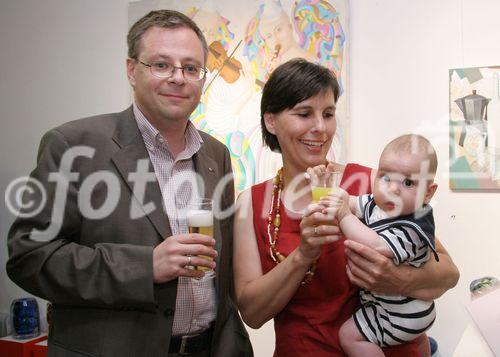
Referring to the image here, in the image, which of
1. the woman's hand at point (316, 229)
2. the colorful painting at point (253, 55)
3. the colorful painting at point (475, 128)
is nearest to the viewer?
the woman's hand at point (316, 229)

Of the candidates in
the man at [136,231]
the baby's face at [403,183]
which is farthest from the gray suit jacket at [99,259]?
the baby's face at [403,183]

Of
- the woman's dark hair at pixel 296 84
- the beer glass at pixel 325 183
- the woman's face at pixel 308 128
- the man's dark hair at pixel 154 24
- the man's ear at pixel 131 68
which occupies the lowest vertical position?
the beer glass at pixel 325 183

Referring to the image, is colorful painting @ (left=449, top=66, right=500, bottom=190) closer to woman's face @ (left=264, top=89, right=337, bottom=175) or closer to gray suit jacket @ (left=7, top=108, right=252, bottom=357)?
woman's face @ (left=264, top=89, right=337, bottom=175)

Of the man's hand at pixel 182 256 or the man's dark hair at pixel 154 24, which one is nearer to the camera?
the man's hand at pixel 182 256

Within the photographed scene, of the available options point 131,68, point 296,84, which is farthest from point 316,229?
point 131,68

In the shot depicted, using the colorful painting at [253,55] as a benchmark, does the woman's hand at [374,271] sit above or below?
below

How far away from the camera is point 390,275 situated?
1380mm

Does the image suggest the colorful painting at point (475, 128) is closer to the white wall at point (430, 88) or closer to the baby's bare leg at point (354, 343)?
the white wall at point (430, 88)

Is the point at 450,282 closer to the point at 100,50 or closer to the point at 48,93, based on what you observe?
the point at 100,50

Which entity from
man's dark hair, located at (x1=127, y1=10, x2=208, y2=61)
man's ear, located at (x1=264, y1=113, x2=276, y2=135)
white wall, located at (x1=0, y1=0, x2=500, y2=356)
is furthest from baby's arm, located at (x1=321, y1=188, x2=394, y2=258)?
white wall, located at (x1=0, y1=0, x2=500, y2=356)

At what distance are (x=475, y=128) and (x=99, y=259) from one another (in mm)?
2108

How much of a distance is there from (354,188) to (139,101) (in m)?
0.84

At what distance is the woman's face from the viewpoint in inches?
63.6

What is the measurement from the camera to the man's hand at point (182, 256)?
1.35 m
